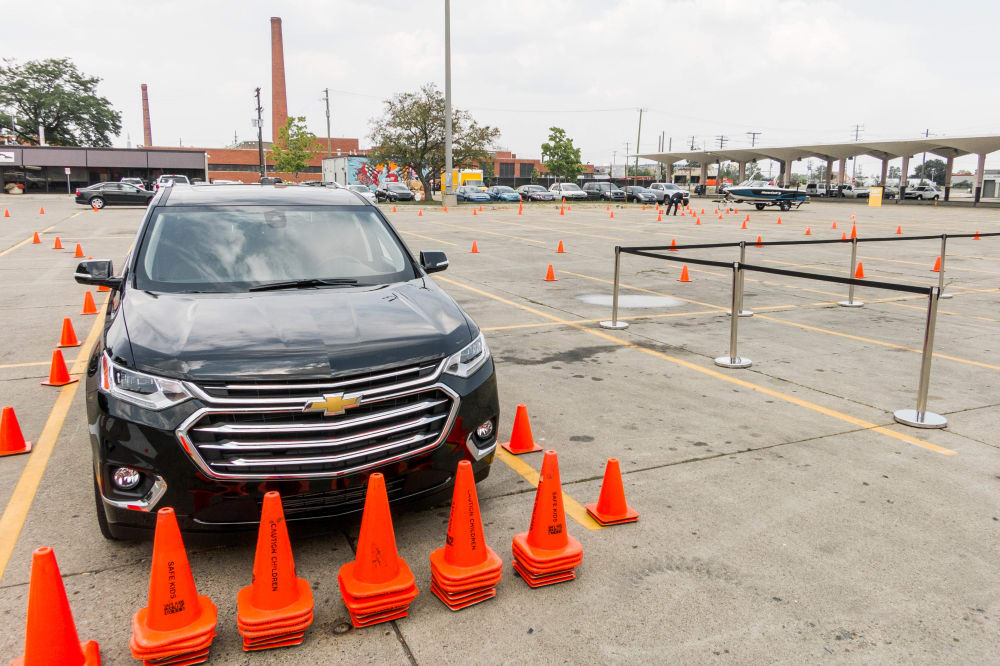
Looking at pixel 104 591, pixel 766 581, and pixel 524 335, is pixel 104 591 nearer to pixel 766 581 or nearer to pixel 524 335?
pixel 766 581

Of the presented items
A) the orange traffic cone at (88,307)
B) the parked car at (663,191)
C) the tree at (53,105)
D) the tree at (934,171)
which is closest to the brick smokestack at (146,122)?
the tree at (53,105)

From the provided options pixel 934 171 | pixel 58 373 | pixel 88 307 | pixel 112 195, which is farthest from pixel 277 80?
pixel 934 171

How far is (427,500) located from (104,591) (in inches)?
59.7

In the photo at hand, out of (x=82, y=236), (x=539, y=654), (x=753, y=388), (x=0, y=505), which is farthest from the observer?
(x=82, y=236)

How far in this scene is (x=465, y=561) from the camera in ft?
10.6

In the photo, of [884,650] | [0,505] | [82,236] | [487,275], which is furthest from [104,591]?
[82,236]

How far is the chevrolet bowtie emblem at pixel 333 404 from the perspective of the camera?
317 centimetres

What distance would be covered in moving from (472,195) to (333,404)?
49392 mm

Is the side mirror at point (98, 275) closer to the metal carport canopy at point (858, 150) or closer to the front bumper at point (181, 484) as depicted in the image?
the front bumper at point (181, 484)

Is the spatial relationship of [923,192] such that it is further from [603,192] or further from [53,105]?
[53,105]

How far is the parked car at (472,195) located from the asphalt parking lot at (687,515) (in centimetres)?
4270

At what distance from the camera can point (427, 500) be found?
358 cm

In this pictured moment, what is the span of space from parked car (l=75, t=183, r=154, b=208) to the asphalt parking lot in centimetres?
3451

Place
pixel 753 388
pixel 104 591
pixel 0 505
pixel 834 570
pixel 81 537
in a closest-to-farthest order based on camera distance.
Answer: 1. pixel 104 591
2. pixel 834 570
3. pixel 81 537
4. pixel 0 505
5. pixel 753 388
